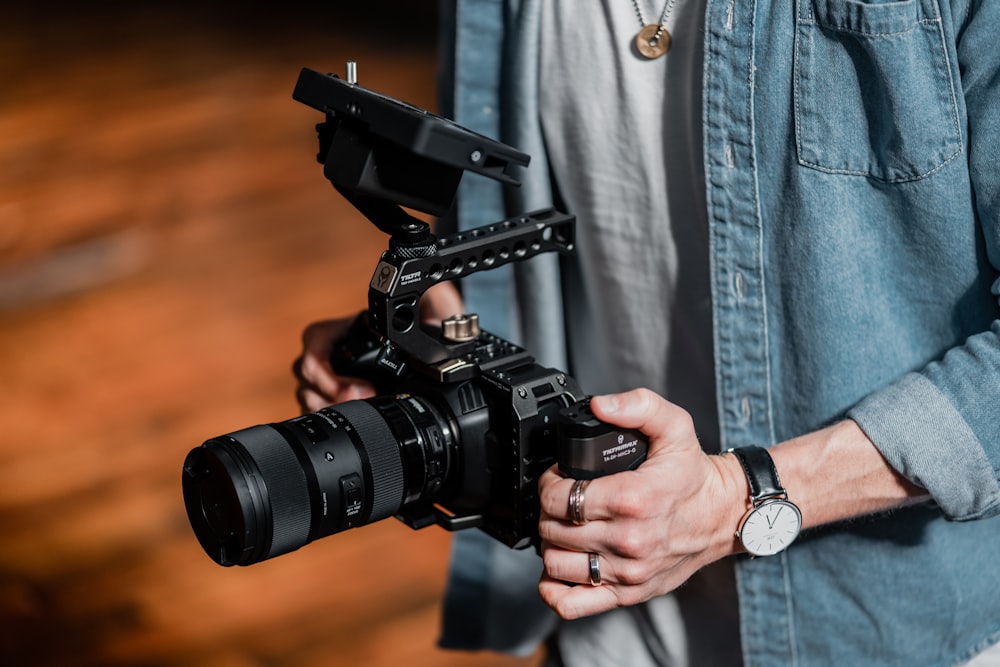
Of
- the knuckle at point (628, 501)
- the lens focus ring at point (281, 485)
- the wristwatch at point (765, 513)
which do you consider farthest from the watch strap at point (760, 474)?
the lens focus ring at point (281, 485)

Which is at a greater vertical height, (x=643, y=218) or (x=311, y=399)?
(x=643, y=218)

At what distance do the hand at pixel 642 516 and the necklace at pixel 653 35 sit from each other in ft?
1.13

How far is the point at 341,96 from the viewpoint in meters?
0.84

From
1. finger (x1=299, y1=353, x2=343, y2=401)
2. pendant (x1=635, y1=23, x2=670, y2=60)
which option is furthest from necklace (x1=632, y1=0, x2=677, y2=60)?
finger (x1=299, y1=353, x2=343, y2=401)

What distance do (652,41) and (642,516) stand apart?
44 centimetres

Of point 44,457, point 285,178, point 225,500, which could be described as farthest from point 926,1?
point 285,178

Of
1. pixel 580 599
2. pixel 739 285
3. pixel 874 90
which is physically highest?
pixel 874 90

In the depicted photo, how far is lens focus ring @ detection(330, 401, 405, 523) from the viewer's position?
90 centimetres

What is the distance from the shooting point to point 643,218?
1.08 m

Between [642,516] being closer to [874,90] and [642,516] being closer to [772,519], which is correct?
[772,519]

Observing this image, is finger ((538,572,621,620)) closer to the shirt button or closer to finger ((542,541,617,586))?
finger ((542,541,617,586))

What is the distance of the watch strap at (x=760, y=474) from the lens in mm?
898

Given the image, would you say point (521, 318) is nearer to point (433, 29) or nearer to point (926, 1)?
point (926, 1)

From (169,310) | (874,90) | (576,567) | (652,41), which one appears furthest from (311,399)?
(169,310)
